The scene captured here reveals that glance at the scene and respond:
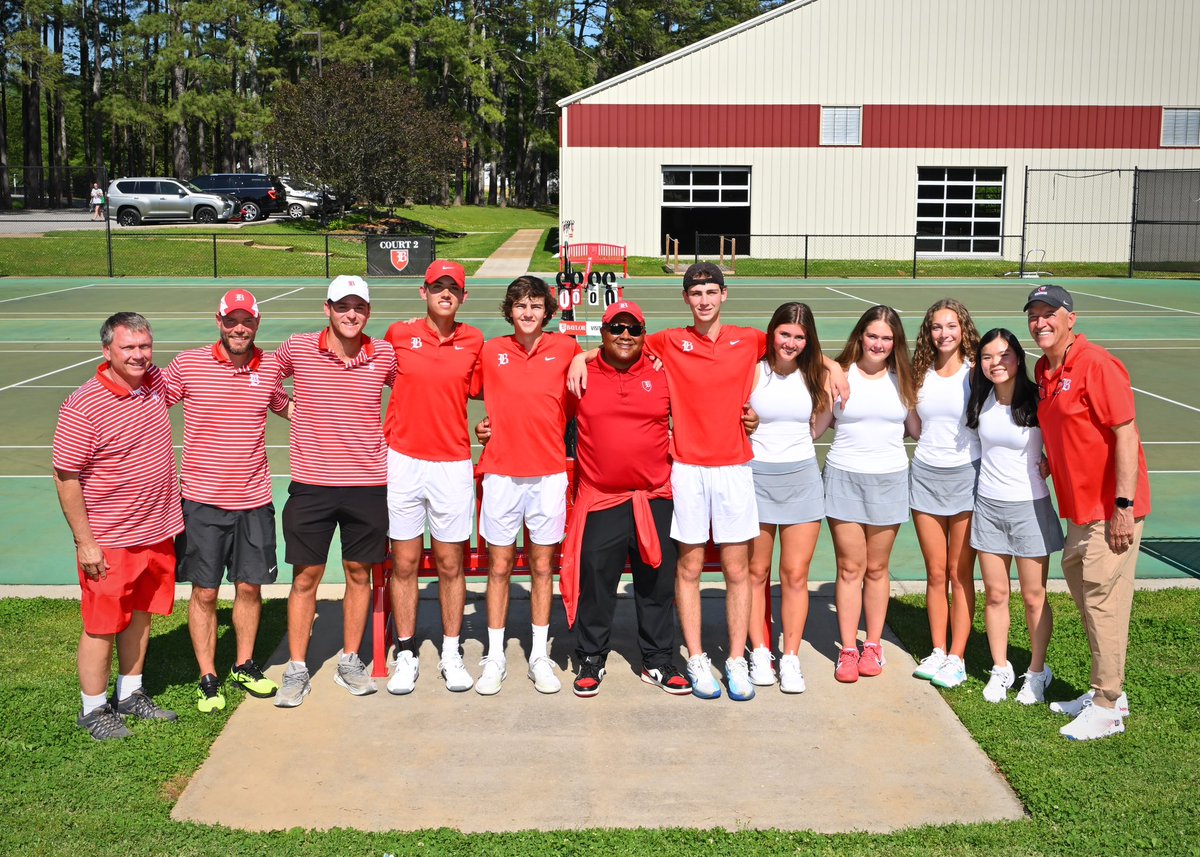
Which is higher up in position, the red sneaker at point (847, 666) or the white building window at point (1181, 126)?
the white building window at point (1181, 126)

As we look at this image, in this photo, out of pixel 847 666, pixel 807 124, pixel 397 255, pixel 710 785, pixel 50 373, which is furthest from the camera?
pixel 807 124

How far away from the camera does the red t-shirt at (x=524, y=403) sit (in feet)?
18.9

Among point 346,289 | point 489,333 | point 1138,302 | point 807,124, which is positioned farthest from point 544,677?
point 807,124

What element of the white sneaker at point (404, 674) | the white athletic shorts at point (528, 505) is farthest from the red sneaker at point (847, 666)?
the white sneaker at point (404, 674)

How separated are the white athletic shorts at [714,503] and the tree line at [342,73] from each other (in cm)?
3791

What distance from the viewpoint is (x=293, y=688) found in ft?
18.9

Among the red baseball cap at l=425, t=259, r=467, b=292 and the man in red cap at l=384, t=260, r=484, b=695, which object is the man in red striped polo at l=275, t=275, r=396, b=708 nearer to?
the man in red cap at l=384, t=260, r=484, b=695

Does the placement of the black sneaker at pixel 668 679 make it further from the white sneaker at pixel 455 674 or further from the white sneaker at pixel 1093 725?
the white sneaker at pixel 1093 725

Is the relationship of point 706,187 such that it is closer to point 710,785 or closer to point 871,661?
point 871,661

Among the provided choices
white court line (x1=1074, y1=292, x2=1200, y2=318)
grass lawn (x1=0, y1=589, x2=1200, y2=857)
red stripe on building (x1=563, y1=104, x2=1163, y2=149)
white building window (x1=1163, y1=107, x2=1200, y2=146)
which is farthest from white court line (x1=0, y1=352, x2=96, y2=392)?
white building window (x1=1163, y1=107, x2=1200, y2=146)

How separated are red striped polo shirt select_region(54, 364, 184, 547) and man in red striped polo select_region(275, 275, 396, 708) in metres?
0.58

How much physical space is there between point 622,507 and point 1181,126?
38967 millimetres

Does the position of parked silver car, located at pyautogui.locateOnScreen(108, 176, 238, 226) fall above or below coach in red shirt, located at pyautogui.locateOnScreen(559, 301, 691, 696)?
above

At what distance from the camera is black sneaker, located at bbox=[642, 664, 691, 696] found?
5.88m
